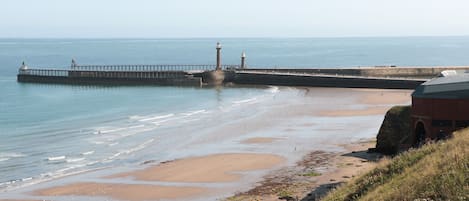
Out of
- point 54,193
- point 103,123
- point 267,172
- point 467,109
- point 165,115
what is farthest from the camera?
point 165,115

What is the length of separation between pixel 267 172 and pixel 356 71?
46.3 meters

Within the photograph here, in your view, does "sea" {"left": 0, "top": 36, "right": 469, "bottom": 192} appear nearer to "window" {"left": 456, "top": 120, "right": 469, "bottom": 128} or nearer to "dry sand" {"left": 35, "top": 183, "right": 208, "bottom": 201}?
"dry sand" {"left": 35, "top": 183, "right": 208, "bottom": 201}

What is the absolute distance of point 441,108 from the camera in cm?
1970

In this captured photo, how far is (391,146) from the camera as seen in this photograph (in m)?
23.8

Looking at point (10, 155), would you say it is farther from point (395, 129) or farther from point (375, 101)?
point (375, 101)

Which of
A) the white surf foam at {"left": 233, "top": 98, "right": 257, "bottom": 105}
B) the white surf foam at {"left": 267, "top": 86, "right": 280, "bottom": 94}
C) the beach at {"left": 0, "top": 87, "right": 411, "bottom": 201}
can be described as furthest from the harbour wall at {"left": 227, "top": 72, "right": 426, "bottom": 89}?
the beach at {"left": 0, "top": 87, "right": 411, "bottom": 201}

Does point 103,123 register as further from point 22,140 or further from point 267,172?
point 267,172

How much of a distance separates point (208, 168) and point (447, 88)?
8835 mm

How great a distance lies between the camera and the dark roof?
19516 millimetres

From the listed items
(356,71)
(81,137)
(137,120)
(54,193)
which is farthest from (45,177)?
(356,71)

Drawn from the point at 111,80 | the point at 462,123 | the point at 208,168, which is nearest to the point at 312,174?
the point at 208,168

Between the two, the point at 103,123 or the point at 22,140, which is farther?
the point at 103,123

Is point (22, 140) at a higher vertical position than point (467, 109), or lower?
A: lower

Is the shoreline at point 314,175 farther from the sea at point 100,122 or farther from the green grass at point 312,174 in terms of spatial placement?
the sea at point 100,122
